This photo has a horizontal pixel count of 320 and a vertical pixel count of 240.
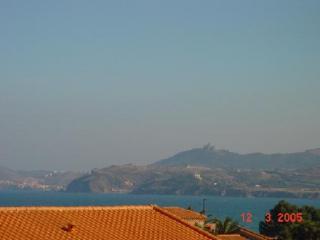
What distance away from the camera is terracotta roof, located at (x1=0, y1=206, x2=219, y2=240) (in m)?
20.2

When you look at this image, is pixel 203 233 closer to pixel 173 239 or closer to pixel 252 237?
pixel 173 239

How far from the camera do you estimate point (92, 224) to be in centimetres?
2150

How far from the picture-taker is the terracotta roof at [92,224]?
20.2m

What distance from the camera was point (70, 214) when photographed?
73.5 feet

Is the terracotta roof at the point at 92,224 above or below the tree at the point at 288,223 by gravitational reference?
above
